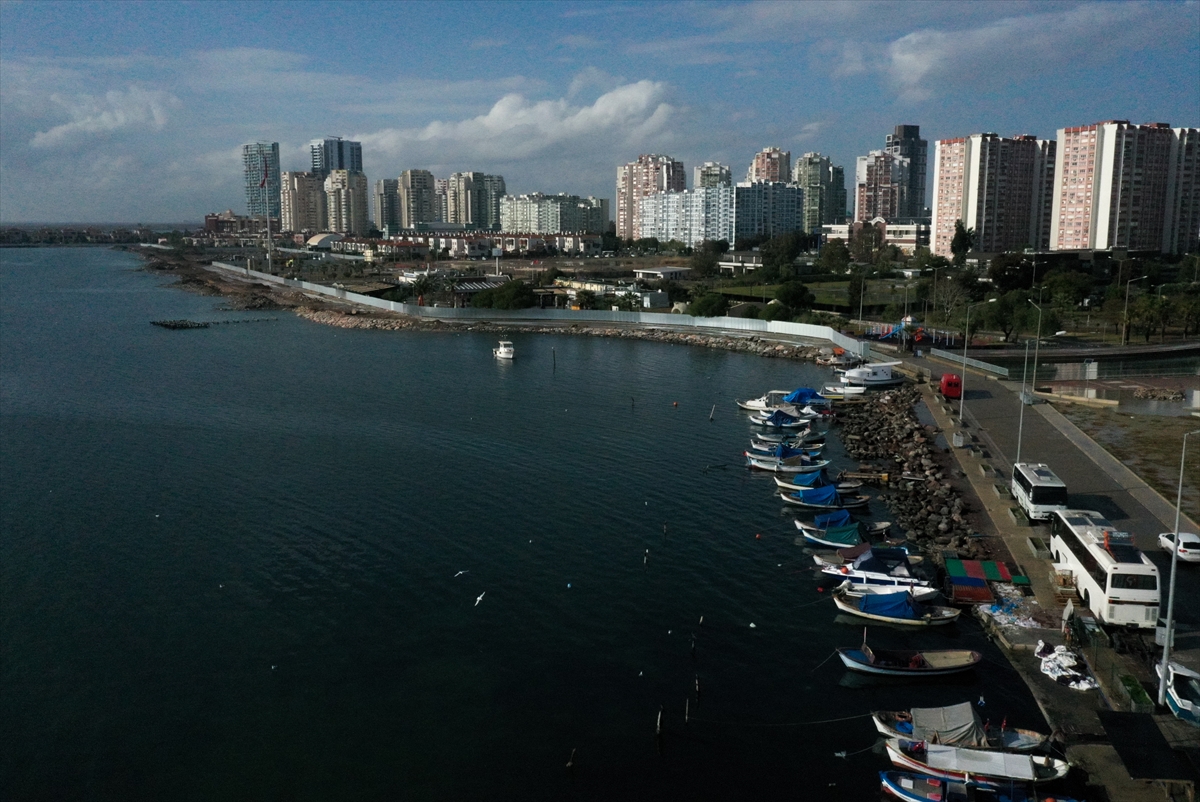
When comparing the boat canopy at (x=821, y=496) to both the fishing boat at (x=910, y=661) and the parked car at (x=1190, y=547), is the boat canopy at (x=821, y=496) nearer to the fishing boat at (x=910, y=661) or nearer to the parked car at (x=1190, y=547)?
the parked car at (x=1190, y=547)

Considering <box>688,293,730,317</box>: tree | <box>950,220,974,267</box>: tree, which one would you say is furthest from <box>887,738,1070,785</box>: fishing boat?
<box>950,220,974,267</box>: tree

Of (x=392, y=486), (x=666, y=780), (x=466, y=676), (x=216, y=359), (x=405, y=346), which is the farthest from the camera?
(x=405, y=346)

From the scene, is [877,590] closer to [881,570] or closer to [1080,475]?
[881,570]

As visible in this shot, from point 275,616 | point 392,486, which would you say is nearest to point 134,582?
point 275,616

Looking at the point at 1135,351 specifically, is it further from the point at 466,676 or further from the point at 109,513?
the point at 109,513

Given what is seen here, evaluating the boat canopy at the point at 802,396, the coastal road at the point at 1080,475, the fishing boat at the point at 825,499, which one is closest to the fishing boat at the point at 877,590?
the coastal road at the point at 1080,475

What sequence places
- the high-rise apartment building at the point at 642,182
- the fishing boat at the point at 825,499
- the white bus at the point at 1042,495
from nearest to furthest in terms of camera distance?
the white bus at the point at 1042,495 < the fishing boat at the point at 825,499 < the high-rise apartment building at the point at 642,182
